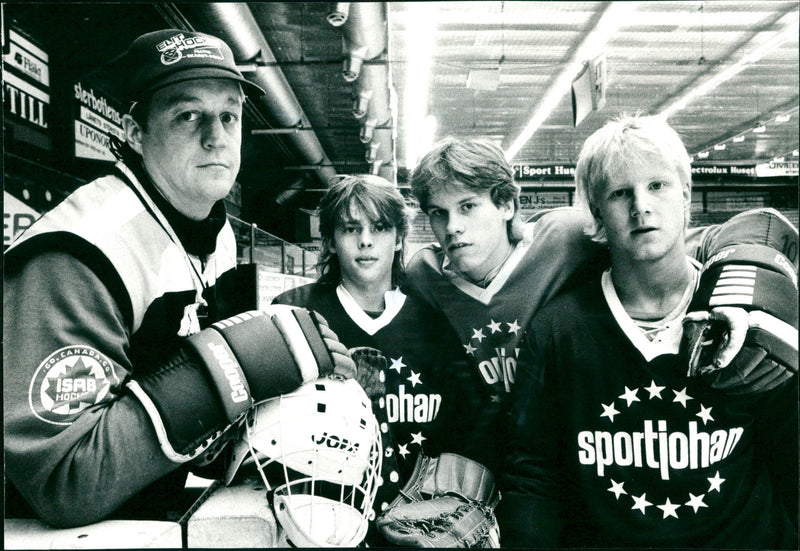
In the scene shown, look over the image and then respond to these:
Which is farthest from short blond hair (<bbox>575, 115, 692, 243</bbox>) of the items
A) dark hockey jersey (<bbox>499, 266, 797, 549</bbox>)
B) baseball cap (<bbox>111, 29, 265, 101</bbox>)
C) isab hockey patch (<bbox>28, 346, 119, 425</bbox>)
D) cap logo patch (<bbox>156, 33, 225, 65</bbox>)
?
isab hockey patch (<bbox>28, 346, 119, 425</bbox>)

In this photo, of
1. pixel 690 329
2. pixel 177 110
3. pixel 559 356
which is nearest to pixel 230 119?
pixel 177 110

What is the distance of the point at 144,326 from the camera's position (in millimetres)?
2020

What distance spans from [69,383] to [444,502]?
4.17 feet

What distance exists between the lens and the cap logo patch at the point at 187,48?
2.10 m

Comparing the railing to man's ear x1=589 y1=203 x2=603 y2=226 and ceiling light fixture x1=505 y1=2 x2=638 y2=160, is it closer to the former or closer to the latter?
ceiling light fixture x1=505 y1=2 x2=638 y2=160

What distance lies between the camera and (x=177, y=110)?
2.13 metres

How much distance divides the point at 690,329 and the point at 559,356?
439 millimetres

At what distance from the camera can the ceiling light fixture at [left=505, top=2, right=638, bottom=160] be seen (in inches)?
83.7

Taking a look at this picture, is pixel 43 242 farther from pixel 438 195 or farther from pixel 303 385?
pixel 438 195

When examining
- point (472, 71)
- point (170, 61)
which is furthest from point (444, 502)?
point (170, 61)

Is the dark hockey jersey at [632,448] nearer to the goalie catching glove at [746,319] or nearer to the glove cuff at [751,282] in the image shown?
the goalie catching glove at [746,319]

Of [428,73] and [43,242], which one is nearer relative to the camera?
[43,242]

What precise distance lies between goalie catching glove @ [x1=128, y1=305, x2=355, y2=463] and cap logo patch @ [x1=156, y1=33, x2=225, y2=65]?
2.87 ft

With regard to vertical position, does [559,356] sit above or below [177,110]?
below
